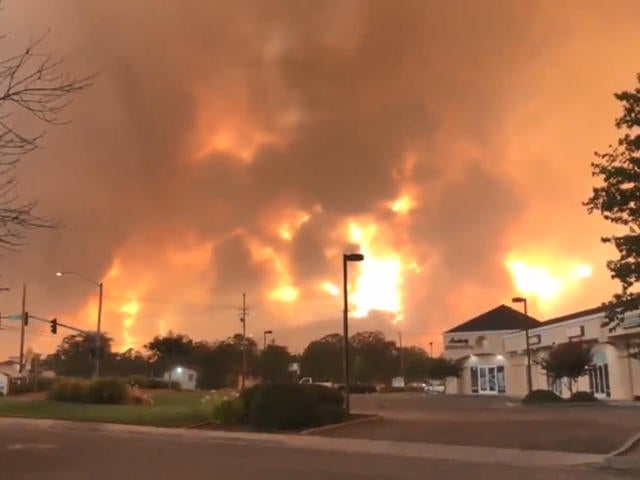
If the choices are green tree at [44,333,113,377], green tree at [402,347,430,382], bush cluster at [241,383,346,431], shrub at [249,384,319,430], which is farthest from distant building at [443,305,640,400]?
green tree at [44,333,113,377]

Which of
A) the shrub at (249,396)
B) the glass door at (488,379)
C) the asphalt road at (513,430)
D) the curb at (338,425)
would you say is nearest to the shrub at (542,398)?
the asphalt road at (513,430)

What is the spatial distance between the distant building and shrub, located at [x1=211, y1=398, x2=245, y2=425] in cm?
2381

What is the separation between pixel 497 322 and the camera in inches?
3219

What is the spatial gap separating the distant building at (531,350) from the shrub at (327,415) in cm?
2118

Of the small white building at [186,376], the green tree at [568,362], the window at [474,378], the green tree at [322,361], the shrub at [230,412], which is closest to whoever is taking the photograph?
the shrub at [230,412]

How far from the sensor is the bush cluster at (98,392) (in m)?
43.2

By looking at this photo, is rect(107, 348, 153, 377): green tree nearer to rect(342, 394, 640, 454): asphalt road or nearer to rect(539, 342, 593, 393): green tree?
rect(539, 342, 593, 393): green tree

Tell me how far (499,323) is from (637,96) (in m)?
61.1

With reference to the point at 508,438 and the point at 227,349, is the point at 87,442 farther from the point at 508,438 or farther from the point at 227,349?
the point at 227,349

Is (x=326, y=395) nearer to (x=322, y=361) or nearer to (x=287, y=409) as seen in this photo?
(x=287, y=409)

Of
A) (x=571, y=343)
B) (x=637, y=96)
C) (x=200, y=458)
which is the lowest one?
(x=200, y=458)

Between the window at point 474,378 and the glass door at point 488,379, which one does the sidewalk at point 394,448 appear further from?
the window at point 474,378

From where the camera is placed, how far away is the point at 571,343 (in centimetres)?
5025

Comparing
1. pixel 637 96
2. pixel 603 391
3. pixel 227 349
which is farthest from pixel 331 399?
pixel 227 349
